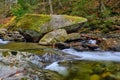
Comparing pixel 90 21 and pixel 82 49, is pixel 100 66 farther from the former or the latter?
pixel 90 21

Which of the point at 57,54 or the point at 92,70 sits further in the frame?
the point at 57,54

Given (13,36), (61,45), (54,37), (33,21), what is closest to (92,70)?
(61,45)

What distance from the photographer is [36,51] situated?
11.9m

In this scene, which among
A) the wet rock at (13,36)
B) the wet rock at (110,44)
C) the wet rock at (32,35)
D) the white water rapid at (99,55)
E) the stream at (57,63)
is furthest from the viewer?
the wet rock at (13,36)

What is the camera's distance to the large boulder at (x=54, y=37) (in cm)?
1510

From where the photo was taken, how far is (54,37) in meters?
15.2

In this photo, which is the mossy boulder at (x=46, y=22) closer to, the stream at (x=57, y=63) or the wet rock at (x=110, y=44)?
the wet rock at (x=110, y=44)

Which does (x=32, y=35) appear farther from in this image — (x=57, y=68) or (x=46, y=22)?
(x=57, y=68)

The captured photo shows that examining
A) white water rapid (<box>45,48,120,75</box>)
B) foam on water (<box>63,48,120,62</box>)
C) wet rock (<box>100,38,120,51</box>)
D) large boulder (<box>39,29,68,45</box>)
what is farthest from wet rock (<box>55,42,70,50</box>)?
wet rock (<box>100,38,120,51</box>)

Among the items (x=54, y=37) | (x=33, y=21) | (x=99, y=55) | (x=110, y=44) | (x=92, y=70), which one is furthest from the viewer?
(x=33, y=21)

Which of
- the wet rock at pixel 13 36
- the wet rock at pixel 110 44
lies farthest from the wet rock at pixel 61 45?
the wet rock at pixel 13 36

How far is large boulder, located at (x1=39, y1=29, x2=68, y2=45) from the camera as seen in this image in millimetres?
15102

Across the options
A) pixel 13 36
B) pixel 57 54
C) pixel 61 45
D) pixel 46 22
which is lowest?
pixel 13 36

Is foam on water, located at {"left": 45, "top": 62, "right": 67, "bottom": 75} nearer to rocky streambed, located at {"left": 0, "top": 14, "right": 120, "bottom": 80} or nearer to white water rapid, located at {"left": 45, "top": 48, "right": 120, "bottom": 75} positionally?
rocky streambed, located at {"left": 0, "top": 14, "right": 120, "bottom": 80}
